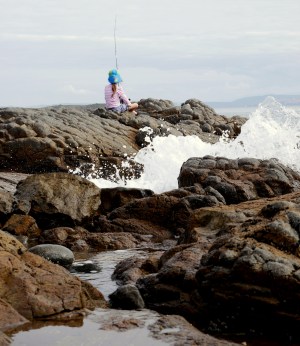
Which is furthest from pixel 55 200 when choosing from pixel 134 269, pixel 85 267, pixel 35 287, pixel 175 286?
pixel 35 287

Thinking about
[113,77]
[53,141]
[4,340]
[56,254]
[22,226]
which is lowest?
[22,226]

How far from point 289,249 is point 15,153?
44.2 ft

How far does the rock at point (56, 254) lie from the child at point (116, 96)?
14.4m

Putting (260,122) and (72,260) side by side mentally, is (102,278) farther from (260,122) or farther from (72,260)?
(260,122)

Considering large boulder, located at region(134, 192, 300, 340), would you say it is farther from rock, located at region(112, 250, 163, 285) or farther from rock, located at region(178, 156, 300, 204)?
rock, located at region(178, 156, 300, 204)

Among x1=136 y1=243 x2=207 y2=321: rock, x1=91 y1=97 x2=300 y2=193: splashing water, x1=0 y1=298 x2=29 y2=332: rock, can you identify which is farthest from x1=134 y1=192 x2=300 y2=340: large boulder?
x1=91 y1=97 x2=300 y2=193: splashing water

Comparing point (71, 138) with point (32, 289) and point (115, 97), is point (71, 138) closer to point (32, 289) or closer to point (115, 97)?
point (115, 97)

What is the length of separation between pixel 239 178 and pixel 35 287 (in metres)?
8.10

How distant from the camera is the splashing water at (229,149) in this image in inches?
782

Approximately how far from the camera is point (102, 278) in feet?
30.2

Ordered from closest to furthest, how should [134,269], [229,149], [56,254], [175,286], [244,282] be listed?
[244,282], [175,286], [134,269], [56,254], [229,149]

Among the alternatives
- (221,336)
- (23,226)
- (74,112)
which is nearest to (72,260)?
(23,226)

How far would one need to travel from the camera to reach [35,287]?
22.5ft

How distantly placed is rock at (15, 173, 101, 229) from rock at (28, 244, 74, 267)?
298 centimetres
